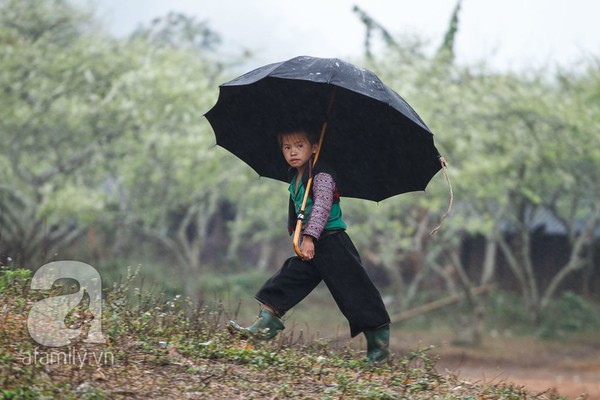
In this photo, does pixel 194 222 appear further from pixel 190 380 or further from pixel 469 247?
pixel 190 380

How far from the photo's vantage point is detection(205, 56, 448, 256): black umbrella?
6.70 m

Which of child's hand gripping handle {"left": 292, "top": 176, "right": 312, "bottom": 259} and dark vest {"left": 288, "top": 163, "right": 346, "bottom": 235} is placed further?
dark vest {"left": 288, "top": 163, "right": 346, "bottom": 235}

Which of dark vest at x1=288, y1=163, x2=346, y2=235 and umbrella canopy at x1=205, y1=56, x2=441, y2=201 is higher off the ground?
umbrella canopy at x1=205, y1=56, x2=441, y2=201

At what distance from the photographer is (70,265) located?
9.28 metres

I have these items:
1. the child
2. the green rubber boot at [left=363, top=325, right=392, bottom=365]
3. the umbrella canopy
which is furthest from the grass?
the umbrella canopy

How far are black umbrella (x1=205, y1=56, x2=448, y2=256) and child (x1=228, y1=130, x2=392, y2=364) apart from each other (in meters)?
0.17

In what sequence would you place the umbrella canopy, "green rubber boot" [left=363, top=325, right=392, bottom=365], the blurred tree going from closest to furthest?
the umbrella canopy
"green rubber boot" [left=363, top=325, right=392, bottom=365]
the blurred tree

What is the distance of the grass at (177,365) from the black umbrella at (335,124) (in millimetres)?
1467

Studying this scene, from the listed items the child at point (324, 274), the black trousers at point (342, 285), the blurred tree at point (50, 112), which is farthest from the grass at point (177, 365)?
the blurred tree at point (50, 112)

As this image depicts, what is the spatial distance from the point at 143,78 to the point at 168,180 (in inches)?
143

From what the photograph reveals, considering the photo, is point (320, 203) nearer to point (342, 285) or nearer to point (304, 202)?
point (304, 202)

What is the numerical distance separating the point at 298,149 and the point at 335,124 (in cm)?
42

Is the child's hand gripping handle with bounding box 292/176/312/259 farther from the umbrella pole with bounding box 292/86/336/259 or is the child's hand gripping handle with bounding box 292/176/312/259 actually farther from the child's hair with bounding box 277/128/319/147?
the child's hair with bounding box 277/128/319/147

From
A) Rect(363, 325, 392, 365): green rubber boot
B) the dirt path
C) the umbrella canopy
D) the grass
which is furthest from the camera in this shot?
the dirt path
